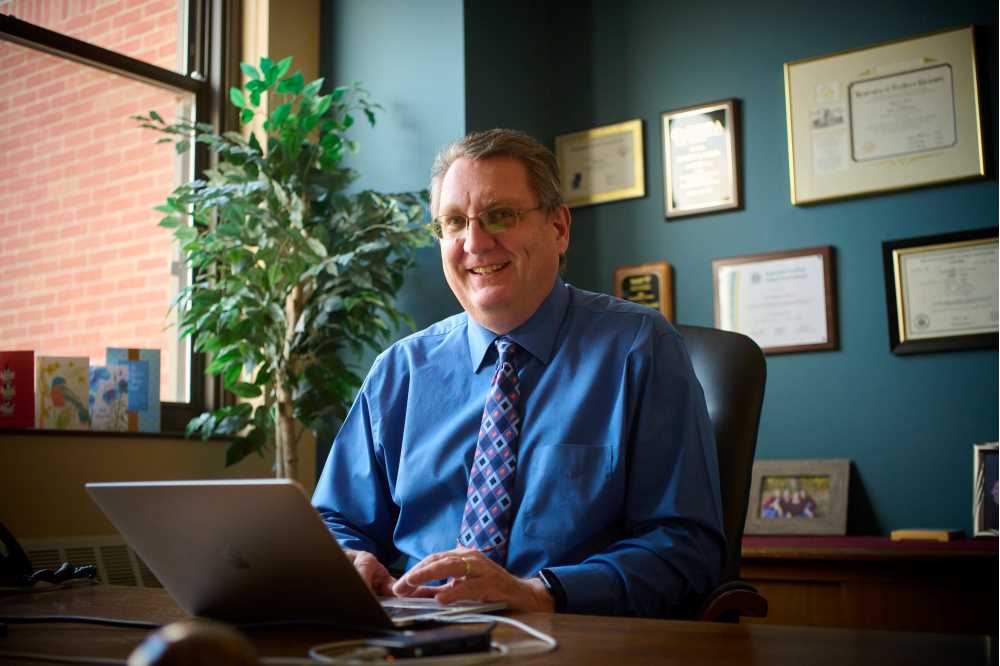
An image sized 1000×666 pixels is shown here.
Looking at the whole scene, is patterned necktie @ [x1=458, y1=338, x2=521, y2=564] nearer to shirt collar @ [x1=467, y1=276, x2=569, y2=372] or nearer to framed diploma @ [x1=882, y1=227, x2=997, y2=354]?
shirt collar @ [x1=467, y1=276, x2=569, y2=372]

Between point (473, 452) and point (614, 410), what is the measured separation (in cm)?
25

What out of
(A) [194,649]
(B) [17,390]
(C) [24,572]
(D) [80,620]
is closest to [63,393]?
(B) [17,390]

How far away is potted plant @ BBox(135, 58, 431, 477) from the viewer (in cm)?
307

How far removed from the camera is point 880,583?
96.3 inches

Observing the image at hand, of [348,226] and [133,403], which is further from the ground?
[348,226]

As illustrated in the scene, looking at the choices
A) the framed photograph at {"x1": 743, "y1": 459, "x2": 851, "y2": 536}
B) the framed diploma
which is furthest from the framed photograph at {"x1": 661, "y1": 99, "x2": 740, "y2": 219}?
the framed photograph at {"x1": 743, "y1": 459, "x2": 851, "y2": 536}

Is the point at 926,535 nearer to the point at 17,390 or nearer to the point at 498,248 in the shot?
the point at 498,248

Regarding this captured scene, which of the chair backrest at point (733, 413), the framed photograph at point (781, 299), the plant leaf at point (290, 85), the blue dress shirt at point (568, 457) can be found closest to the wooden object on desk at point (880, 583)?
the framed photograph at point (781, 299)

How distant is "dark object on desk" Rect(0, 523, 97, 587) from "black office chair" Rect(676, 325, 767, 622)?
100 centimetres

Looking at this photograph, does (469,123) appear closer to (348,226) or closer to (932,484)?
(348,226)

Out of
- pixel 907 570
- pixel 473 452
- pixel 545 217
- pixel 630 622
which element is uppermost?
pixel 545 217

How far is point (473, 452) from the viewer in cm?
165

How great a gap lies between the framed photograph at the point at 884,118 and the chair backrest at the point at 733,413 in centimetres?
161

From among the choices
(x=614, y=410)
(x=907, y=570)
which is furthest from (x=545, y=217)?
(x=907, y=570)
